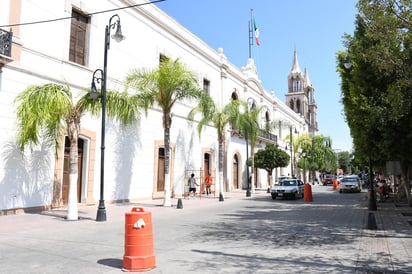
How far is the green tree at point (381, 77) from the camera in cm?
900

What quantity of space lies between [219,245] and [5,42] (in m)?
10.8

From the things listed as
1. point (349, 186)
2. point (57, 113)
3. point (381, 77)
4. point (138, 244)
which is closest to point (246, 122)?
point (349, 186)

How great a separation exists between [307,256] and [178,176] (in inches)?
730

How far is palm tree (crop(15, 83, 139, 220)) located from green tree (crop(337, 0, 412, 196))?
8747 mm

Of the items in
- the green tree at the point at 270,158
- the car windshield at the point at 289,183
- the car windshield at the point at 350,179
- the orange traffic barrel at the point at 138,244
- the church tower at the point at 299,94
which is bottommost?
the orange traffic barrel at the point at 138,244

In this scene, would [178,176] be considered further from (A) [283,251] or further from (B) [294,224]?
(A) [283,251]

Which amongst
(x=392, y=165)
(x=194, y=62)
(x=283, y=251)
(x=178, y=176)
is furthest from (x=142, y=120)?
(x=283, y=251)

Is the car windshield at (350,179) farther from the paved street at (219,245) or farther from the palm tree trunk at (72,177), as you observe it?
the palm tree trunk at (72,177)

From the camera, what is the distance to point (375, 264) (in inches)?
257

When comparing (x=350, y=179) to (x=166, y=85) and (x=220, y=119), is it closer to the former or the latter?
(x=220, y=119)

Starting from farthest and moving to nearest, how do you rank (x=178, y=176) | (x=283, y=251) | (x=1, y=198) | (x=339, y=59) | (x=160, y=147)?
1. (x=178, y=176)
2. (x=160, y=147)
3. (x=339, y=59)
4. (x=1, y=198)
5. (x=283, y=251)

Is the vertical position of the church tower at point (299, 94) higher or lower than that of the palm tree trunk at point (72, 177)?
higher

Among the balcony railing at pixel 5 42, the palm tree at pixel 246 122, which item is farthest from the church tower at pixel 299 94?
the balcony railing at pixel 5 42

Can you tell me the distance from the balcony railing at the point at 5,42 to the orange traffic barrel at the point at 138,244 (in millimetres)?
10122
